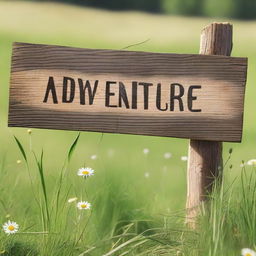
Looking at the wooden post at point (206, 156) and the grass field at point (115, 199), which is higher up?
the wooden post at point (206, 156)

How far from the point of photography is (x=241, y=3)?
16.5 m

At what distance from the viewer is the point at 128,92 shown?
8.68 ft

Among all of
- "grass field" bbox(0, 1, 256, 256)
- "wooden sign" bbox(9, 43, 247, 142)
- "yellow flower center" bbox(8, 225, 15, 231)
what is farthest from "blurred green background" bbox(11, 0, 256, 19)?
"yellow flower center" bbox(8, 225, 15, 231)

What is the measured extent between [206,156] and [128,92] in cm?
42

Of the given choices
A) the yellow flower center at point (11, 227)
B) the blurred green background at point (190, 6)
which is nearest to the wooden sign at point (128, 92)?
the yellow flower center at point (11, 227)

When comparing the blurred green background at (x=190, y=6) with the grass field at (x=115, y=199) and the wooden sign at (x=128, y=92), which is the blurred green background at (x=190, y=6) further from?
the wooden sign at (x=128, y=92)

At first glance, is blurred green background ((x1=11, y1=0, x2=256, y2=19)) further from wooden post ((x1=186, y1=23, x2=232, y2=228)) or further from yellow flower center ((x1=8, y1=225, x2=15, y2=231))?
yellow flower center ((x1=8, y1=225, x2=15, y2=231))

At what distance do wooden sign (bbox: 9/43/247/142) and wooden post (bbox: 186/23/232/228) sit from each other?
0.10 meters

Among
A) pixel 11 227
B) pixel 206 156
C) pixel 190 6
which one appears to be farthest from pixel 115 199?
pixel 190 6

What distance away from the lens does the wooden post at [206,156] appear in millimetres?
2699

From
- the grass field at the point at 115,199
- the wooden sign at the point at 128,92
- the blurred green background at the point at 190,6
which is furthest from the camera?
the blurred green background at the point at 190,6

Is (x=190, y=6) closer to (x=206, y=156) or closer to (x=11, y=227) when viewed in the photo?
(x=206, y=156)

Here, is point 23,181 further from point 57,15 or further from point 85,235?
point 57,15

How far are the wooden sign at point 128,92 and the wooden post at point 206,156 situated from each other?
0.10m
